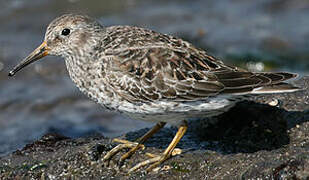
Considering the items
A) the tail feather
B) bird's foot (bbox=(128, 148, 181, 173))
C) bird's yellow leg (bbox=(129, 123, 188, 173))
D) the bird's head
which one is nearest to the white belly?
the tail feather

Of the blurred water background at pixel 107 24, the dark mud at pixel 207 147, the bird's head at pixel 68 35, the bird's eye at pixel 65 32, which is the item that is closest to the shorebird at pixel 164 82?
the dark mud at pixel 207 147

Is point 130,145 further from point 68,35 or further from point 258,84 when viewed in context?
point 258,84

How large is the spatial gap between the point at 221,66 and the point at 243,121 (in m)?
0.77

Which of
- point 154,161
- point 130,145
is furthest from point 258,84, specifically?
point 130,145

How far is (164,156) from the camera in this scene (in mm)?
6312

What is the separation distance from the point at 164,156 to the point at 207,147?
56 centimetres

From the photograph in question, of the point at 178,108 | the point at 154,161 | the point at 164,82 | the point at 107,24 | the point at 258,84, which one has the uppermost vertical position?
the point at 107,24

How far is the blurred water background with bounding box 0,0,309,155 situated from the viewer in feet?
31.8

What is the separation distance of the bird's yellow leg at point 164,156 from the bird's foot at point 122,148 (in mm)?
237

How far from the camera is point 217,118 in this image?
6.98 meters

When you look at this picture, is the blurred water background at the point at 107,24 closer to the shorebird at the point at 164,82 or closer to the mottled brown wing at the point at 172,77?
the shorebird at the point at 164,82

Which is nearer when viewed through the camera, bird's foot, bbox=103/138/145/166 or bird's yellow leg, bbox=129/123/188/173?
bird's yellow leg, bbox=129/123/188/173

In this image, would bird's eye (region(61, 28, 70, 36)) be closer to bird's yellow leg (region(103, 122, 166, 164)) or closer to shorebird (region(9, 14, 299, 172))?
shorebird (region(9, 14, 299, 172))

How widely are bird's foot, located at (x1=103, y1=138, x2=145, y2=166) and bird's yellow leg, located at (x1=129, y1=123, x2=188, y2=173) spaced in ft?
0.78
